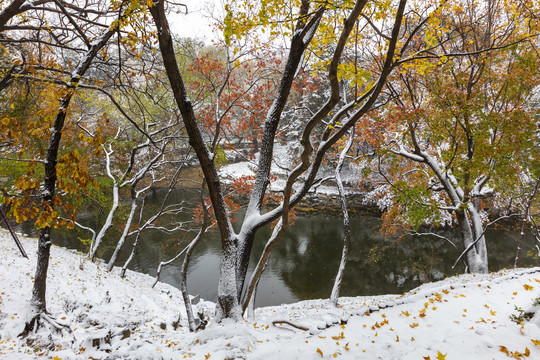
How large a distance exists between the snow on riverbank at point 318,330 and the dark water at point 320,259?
19.8 ft

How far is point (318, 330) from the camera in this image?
→ 3.73m

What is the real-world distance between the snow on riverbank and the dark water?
6027 millimetres

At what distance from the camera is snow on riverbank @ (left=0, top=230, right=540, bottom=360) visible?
3055mm

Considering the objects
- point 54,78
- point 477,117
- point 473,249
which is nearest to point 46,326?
point 54,78

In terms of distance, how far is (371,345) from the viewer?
324 centimetres

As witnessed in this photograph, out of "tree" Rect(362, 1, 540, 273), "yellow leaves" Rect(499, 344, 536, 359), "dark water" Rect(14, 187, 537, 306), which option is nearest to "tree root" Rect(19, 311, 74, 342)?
"yellow leaves" Rect(499, 344, 536, 359)

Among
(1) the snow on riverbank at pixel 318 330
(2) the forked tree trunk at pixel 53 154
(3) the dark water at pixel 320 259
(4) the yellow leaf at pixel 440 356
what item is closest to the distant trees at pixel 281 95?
(2) the forked tree trunk at pixel 53 154

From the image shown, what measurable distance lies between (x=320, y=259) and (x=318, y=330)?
11.9 meters

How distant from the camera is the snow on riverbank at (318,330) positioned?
3.05 m

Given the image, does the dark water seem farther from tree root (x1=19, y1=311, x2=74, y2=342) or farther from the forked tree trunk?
the forked tree trunk

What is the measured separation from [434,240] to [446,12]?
13.3m

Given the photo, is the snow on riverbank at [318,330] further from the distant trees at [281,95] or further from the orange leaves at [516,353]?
the distant trees at [281,95]

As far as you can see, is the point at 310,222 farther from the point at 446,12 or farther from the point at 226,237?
the point at 226,237

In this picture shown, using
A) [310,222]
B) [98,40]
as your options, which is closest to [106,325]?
[98,40]
